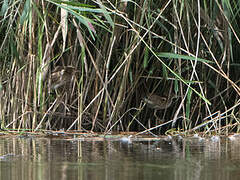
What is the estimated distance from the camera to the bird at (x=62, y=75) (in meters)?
3.17

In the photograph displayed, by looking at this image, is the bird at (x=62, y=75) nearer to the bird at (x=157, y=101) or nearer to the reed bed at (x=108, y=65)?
the reed bed at (x=108, y=65)

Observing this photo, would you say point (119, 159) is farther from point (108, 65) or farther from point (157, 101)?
point (157, 101)

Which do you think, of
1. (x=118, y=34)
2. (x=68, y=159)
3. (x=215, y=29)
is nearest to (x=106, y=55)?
(x=118, y=34)

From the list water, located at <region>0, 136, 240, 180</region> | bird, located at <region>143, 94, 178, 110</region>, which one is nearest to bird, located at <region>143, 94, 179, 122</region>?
bird, located at <region>143, 94, 178, 110</region>

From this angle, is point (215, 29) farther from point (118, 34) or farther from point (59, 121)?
point (59, 121)

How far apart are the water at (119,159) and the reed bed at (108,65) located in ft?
1.44

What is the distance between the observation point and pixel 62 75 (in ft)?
10.4

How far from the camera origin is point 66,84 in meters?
3.34

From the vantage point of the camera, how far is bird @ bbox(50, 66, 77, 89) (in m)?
3.17

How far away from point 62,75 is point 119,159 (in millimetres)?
1350

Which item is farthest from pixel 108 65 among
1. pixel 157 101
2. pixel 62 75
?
pixel 157 101

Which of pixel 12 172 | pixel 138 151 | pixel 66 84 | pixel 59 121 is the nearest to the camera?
pixel 12 172

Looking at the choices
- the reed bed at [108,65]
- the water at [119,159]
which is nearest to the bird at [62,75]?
the reed bed at [108,65]

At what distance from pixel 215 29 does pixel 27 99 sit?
1277mm
